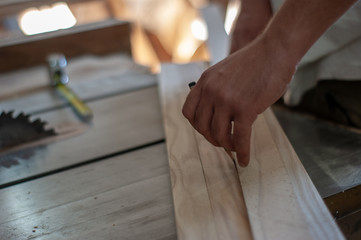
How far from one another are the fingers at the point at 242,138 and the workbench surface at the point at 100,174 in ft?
0.63

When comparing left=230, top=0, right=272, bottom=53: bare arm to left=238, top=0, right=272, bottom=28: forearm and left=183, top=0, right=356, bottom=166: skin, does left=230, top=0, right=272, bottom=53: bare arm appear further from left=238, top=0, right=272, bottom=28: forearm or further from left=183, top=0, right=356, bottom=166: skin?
left=183, top=0, right=356, bottom=166: skin

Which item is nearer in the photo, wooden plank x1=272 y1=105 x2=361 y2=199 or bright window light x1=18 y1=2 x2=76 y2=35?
wooden plank x1=272 y1=105 x2=361 y2=199

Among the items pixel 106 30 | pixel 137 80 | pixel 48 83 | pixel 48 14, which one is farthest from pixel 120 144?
pixel 48 14

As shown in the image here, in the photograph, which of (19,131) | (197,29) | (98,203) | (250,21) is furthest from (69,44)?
(197,29)

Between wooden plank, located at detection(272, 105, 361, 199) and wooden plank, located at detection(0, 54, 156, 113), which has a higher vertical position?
wooden plank, located at detection(272, 105, 361, 199)

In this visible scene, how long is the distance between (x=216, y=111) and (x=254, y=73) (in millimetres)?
113

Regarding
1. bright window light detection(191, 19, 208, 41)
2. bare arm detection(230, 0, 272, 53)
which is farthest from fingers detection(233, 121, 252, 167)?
bright window light detection(191, 19, 208, 41)

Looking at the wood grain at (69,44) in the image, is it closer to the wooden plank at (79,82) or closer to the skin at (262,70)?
the wooden plank at (79,82)

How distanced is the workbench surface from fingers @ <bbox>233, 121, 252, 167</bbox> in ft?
0.63

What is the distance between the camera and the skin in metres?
0.78

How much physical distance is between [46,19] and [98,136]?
1610 mm

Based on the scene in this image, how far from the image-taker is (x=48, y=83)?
1.52 metres

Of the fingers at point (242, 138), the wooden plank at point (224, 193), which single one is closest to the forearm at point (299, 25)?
the fingers at point (242, 138)

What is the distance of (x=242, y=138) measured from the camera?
2.58ft
